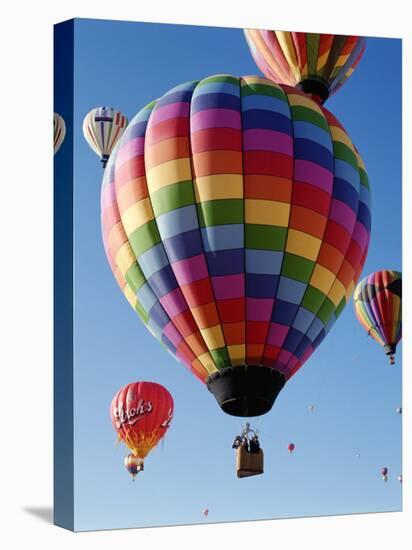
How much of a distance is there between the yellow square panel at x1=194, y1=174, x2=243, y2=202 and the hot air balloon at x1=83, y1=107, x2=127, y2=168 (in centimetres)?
88

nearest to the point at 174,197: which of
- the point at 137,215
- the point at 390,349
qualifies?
the point at 137,215

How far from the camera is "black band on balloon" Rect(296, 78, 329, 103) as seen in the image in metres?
13.2

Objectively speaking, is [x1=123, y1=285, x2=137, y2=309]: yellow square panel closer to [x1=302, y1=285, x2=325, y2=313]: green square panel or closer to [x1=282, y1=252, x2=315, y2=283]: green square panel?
[x1=282, y1=252, x2=315, y2=283]: green square panel

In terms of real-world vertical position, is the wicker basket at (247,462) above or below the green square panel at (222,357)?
below

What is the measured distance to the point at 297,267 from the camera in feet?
39.1

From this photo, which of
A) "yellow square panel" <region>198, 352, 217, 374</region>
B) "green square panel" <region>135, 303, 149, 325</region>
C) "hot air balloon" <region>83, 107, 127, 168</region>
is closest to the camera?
"hot air balloon" <region>83, 107, 127, 168</region>

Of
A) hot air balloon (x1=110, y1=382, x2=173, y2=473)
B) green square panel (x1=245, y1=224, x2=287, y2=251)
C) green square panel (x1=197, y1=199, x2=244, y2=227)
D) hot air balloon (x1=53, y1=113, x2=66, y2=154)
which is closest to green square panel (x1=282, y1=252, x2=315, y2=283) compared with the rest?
green square panel (x1=245, y1=224, x2=287, y2=251)

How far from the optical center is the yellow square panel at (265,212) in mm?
11711

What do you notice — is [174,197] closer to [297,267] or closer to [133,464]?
[297,267]

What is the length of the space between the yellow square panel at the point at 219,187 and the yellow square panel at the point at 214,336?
3.44ft

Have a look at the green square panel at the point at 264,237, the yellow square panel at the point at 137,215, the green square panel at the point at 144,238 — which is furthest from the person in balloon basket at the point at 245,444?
the yellow square panel at the point at 137,215

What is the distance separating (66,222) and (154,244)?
0.96 metres

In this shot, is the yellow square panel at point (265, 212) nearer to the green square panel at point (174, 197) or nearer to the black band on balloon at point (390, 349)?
the green square panel at point (174, 197)

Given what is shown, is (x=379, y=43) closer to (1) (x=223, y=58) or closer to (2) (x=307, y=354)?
(1) (x=223, y=58)
